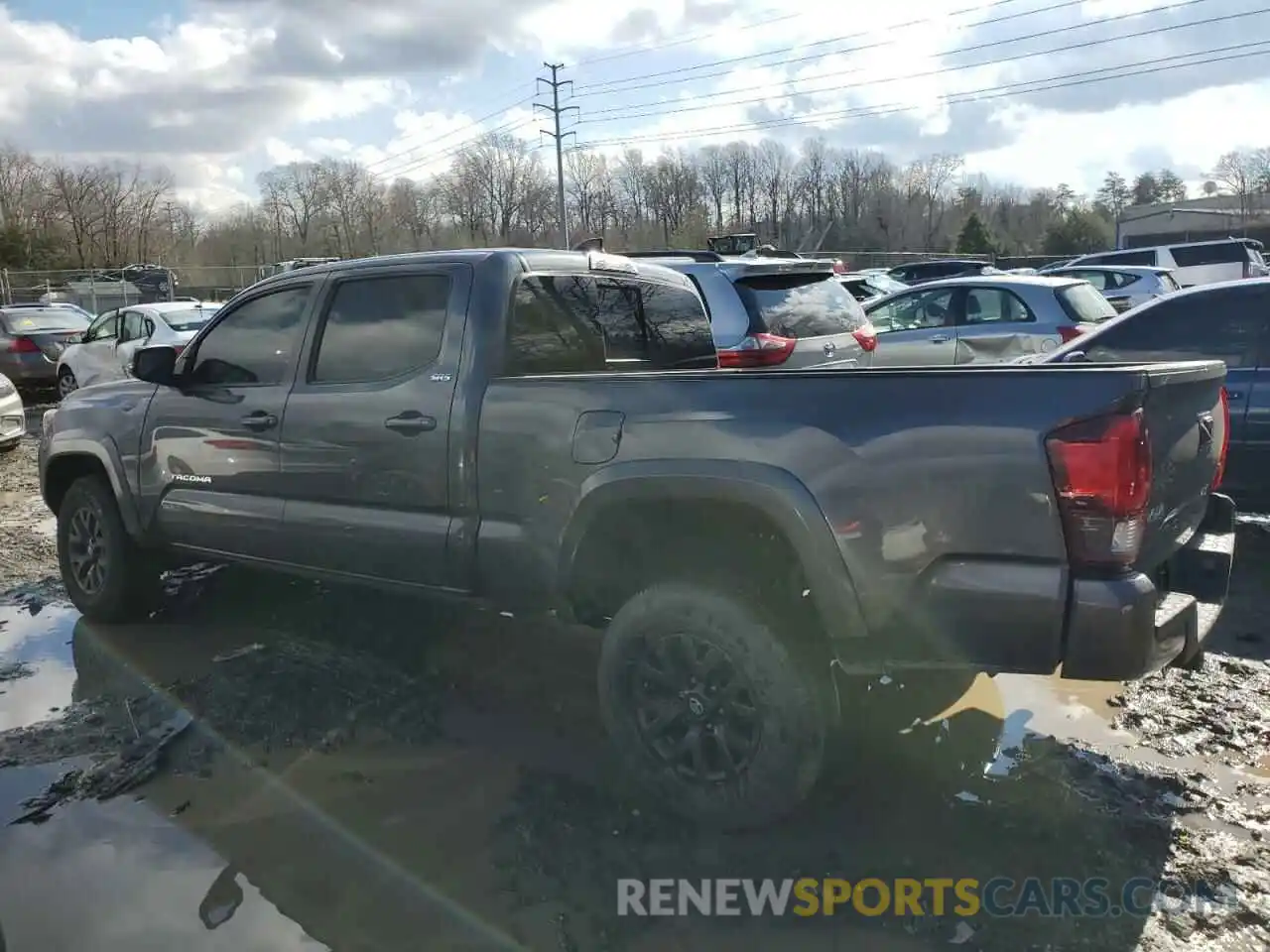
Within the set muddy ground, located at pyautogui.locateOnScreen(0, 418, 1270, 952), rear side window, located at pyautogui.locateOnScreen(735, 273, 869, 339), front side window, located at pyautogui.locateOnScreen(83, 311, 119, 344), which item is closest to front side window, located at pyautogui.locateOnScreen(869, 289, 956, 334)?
rear side window, located at pyautogui.locateOnScreen(735, 273, 869, 339)

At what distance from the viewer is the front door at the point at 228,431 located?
178 inches

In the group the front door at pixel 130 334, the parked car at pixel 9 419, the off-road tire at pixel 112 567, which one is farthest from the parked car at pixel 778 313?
the front door at pixel 130 334

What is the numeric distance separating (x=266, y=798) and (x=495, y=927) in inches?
47.5

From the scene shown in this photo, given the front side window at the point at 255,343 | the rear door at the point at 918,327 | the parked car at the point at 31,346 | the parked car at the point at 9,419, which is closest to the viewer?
the front side window at the point at 255,343

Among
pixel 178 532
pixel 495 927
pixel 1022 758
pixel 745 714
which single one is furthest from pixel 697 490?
pixel 178 532

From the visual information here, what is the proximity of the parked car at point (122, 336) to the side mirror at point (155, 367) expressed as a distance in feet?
32.4

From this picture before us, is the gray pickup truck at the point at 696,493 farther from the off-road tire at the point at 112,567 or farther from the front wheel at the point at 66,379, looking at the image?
the front wheel at the point at 66,379

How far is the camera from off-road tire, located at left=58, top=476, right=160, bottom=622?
211 inches

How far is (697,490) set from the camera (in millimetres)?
3131

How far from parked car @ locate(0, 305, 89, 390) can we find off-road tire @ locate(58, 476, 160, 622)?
492 inches

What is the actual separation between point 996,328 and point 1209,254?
1762cm

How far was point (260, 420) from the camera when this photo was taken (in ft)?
14.7

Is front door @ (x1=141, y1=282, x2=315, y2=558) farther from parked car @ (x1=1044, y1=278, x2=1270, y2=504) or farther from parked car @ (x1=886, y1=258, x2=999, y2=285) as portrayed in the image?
parked car @ (x1=886, y1=258, x2=999, y2=285)

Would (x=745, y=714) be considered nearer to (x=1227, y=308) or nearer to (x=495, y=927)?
(x=495, y=927)
